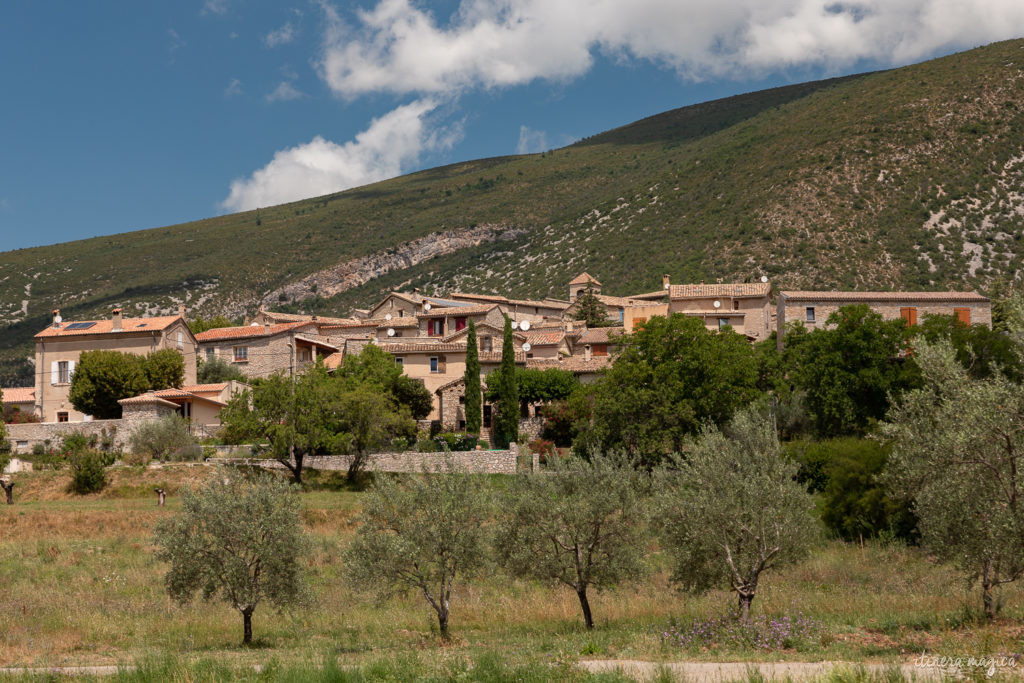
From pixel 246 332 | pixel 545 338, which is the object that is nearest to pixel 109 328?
pixel 246 332

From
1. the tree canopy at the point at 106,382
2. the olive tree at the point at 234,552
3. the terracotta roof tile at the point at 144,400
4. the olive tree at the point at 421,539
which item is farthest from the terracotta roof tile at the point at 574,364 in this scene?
the olive tree at the point at 234,552

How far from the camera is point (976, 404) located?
1822 cm

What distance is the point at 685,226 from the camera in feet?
356

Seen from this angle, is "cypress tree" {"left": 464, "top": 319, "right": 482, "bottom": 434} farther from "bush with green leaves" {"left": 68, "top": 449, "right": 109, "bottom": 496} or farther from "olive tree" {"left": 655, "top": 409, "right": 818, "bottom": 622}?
"olive tree" {"left": 655, "top": 409, "right": 818, "bottom": 622}

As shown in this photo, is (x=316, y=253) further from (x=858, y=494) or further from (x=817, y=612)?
(x=817, y=612)

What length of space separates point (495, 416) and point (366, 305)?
71.3m

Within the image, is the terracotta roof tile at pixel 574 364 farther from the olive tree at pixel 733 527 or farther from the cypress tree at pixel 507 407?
the olive tree at pixel 733 527

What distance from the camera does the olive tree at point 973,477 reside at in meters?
18.1

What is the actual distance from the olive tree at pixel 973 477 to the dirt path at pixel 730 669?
15.1 feet

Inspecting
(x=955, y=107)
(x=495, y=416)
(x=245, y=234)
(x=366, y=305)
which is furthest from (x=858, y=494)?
(x=245, y=234)

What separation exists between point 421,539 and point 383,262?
123004mm

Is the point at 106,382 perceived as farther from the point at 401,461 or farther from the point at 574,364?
the point at 574,364

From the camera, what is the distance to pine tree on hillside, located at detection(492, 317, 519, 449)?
180 feet

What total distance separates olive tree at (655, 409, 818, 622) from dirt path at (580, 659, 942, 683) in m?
4.50
